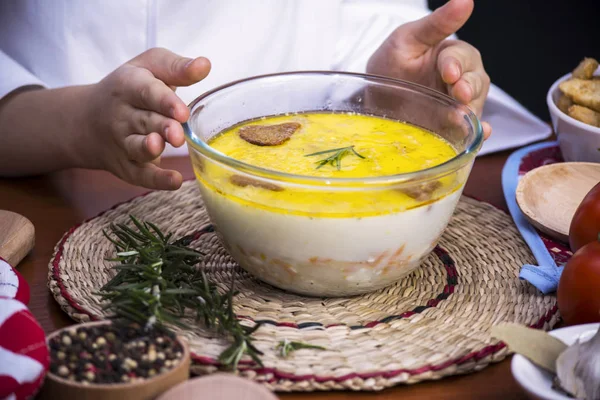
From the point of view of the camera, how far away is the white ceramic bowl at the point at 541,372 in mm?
813

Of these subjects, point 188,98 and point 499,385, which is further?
point 188,98

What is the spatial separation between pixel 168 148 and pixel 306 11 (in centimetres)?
58

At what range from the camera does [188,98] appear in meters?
2.01

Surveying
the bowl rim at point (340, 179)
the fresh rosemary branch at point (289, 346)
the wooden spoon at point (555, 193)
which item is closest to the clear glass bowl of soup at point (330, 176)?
the bowl rim at point (340, 179)

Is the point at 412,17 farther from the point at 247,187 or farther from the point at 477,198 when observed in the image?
the point at 247,187

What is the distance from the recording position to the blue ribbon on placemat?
117 centimetres

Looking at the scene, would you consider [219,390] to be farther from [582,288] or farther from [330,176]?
[582,288]

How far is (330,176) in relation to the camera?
1113 millimetres

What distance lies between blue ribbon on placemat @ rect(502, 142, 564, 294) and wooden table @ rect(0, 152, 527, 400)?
0.05 m

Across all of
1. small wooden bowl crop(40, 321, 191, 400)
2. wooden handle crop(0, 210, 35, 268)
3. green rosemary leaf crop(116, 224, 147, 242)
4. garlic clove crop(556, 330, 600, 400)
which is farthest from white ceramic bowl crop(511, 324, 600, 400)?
wooden handle crop(0, 210, 35, 268)

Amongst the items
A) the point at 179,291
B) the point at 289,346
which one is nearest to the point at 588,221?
the point at 289,346

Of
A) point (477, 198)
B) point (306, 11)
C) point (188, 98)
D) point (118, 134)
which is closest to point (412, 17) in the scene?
point (306, 11)

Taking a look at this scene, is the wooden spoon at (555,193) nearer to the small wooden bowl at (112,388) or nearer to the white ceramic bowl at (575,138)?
the white ceramic bowl at (575,138)

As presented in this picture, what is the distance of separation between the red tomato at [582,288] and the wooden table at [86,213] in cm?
11
